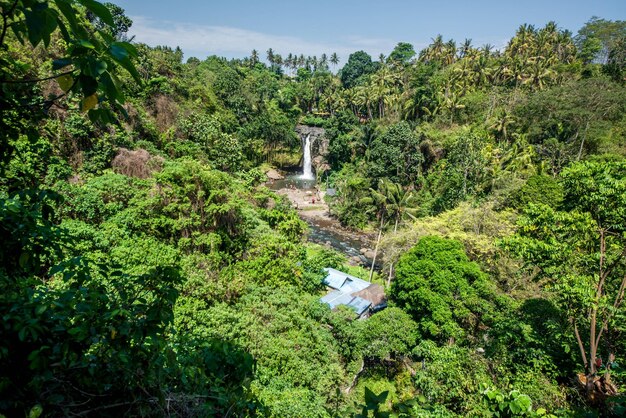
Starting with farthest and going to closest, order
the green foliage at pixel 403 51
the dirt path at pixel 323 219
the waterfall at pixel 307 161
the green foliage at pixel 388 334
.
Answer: the green foliage at pixel 403 51
the waterfall at pixel 307 161
the dirt path at pixel 323 219
the green foliage at pixel 388 334

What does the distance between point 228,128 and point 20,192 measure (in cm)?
3947

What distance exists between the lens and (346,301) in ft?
61.6

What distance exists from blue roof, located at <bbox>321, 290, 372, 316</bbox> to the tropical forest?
0.18 meters

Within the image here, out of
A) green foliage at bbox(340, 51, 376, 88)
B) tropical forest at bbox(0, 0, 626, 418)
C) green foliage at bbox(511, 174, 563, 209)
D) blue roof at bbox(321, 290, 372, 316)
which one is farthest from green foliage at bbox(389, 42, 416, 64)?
blue roof at bbox(321, 290, 372, 316)

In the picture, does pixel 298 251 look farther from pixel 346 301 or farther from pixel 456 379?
pixel 456 379

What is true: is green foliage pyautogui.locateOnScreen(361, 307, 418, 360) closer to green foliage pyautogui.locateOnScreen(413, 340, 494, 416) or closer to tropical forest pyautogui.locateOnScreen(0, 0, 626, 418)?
tropical forest pyautogui.locateOnScreen(0, 0, 626, 418)

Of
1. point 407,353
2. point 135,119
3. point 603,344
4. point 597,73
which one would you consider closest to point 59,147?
point 135,119

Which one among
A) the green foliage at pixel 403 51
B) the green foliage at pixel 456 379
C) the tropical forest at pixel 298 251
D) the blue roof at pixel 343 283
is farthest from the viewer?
the green foliage at pixel 403 51

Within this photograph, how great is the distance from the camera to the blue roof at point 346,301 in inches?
727

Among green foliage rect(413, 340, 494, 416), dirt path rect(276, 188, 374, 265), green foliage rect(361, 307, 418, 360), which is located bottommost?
dirt path rect(276, 188, 374, 265)

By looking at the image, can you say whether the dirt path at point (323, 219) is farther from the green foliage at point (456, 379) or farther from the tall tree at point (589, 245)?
the tall tree at point (589, 245)

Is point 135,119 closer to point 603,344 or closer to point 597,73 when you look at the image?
point 603,344

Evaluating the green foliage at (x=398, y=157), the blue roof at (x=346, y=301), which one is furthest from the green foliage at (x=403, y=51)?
Result: the blue roof at (x=346, y=301)

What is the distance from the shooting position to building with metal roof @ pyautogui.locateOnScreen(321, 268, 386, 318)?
61.5 ft
